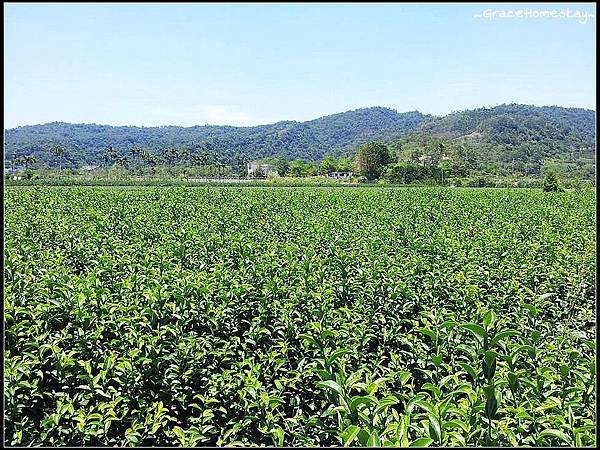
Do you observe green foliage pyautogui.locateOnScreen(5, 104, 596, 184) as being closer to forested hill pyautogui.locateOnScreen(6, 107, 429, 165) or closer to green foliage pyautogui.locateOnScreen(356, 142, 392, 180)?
forested hill pyautogui.locateOnScreen(6, 107, 429, 165)

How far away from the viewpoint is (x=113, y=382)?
3248 millimetres

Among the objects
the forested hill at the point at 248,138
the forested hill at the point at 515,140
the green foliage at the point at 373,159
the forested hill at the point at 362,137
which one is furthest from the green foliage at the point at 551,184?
the forested hill at the point at 248,138

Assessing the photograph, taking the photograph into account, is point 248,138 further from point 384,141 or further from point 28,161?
point 28,161

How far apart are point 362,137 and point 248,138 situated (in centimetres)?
3711

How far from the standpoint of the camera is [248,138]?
558 feet

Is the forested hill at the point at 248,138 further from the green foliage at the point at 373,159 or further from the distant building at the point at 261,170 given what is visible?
the green foliage at the point at 373,159

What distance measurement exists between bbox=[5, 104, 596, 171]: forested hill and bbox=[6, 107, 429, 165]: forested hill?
0.87ft

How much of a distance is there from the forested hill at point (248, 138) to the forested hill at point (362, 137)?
265mm

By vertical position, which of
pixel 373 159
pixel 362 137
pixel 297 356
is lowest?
pixel 297 356

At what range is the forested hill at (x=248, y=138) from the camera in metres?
140

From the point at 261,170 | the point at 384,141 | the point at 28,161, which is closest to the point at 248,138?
the point at 384,141

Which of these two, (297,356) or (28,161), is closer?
(297,356)

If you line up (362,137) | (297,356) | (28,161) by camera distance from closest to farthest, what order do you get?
(297,356) < (28,161) < (362,137)

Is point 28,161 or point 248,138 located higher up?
point 248,138
